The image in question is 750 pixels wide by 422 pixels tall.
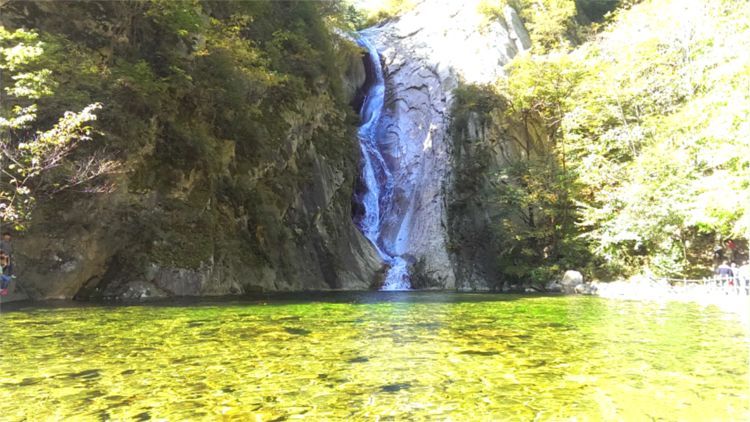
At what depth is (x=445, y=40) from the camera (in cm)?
3109

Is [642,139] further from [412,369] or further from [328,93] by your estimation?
[412,369]

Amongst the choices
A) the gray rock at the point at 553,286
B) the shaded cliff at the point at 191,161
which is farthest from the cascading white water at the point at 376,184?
the gray rock at the point at 553,286

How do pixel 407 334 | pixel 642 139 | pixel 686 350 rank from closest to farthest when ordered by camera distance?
pixel 686 350
pixel 407 334
pixel 642 139

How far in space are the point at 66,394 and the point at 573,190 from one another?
65.4ft

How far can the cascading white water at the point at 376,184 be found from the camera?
22422mm

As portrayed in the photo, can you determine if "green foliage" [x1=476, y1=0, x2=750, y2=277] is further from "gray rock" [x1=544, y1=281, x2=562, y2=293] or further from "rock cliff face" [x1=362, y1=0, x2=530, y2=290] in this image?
"rock cliff face" [x1=362, y1=0, x2=530, y2=290]

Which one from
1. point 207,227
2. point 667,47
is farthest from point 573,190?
point 207,227

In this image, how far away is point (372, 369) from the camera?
14.9 feet

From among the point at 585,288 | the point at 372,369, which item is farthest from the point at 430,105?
the point at 372,369

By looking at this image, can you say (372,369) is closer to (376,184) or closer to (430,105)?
(376,184)

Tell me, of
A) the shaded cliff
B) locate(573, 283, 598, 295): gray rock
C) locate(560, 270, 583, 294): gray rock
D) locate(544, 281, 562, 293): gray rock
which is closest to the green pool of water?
the shaded cliff

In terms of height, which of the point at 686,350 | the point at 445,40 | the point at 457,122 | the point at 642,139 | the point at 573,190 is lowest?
the point at 686,350

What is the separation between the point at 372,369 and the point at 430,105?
25220 millimetres

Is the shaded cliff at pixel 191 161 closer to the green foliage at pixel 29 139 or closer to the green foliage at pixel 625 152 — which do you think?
the green foliage at pixel 29 139
